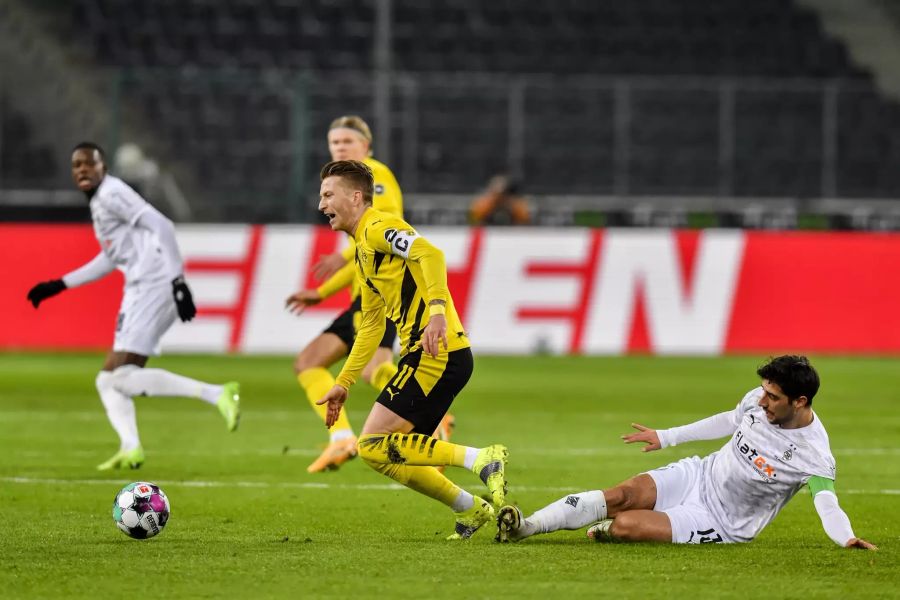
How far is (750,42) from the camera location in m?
26.7

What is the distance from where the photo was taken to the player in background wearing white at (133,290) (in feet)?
33.8

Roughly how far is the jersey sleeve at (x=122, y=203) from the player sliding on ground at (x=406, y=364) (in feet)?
12.1

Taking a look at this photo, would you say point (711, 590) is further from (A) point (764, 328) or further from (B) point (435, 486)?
(A) point (764, 328)

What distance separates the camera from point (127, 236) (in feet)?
34.9

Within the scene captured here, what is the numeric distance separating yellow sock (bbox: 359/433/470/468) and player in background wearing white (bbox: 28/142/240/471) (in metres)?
3.41

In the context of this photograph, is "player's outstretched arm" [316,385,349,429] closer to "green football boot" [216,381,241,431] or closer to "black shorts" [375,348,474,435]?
"black shorts" [375,348,474,435]

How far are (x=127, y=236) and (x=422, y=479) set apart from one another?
4.31m

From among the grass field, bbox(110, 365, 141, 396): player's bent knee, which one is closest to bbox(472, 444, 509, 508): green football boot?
the grass field

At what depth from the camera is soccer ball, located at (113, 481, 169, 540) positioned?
7.06 m

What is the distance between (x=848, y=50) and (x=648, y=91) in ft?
17.8

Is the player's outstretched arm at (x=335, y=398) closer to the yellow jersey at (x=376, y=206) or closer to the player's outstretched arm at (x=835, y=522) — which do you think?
the player's outstretched arm at (x=835, y=522)

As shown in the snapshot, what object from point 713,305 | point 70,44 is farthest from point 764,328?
point 70,44

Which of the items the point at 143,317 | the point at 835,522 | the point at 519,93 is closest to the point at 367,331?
the point at 835,522

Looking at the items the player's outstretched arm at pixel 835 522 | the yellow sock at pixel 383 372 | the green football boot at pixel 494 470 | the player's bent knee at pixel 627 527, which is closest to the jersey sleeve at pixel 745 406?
the player's outstretched arm at pixel 835 522
